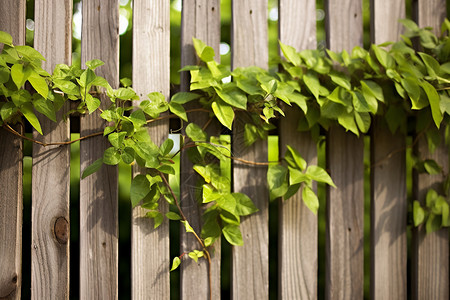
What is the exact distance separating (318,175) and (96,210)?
2.54ft

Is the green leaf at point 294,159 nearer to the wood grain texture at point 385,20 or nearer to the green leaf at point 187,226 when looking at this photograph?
the green leaf at point 187,226

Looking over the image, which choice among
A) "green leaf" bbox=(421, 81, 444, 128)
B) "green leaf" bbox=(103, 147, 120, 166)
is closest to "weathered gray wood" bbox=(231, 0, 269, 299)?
"green leaf" bbox=(103, 147, 120, 166)

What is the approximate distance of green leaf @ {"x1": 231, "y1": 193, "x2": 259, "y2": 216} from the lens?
1481 mm

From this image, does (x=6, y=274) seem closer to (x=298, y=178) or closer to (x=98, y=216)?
(x=98, y=216)

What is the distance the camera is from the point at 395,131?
1620mm

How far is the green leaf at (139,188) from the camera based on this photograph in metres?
1.38

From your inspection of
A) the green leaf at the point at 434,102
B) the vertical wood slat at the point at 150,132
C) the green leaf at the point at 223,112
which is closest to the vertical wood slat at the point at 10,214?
the vertical wood slat at the point at 150,132

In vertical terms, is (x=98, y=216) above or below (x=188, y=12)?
below

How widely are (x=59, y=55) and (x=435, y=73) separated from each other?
1317 mm

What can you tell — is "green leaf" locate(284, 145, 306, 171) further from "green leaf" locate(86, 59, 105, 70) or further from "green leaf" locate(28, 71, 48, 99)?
"green leaf" locate(28, 71, 48, 99)

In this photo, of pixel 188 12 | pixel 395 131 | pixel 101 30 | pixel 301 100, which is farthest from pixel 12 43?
pixel 395 131

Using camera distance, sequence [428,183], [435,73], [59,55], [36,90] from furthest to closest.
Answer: [428,183]
[435,73]
[59,55]
[36,90]

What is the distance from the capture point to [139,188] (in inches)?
54.6

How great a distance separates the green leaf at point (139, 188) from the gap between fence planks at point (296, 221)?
0.49m
